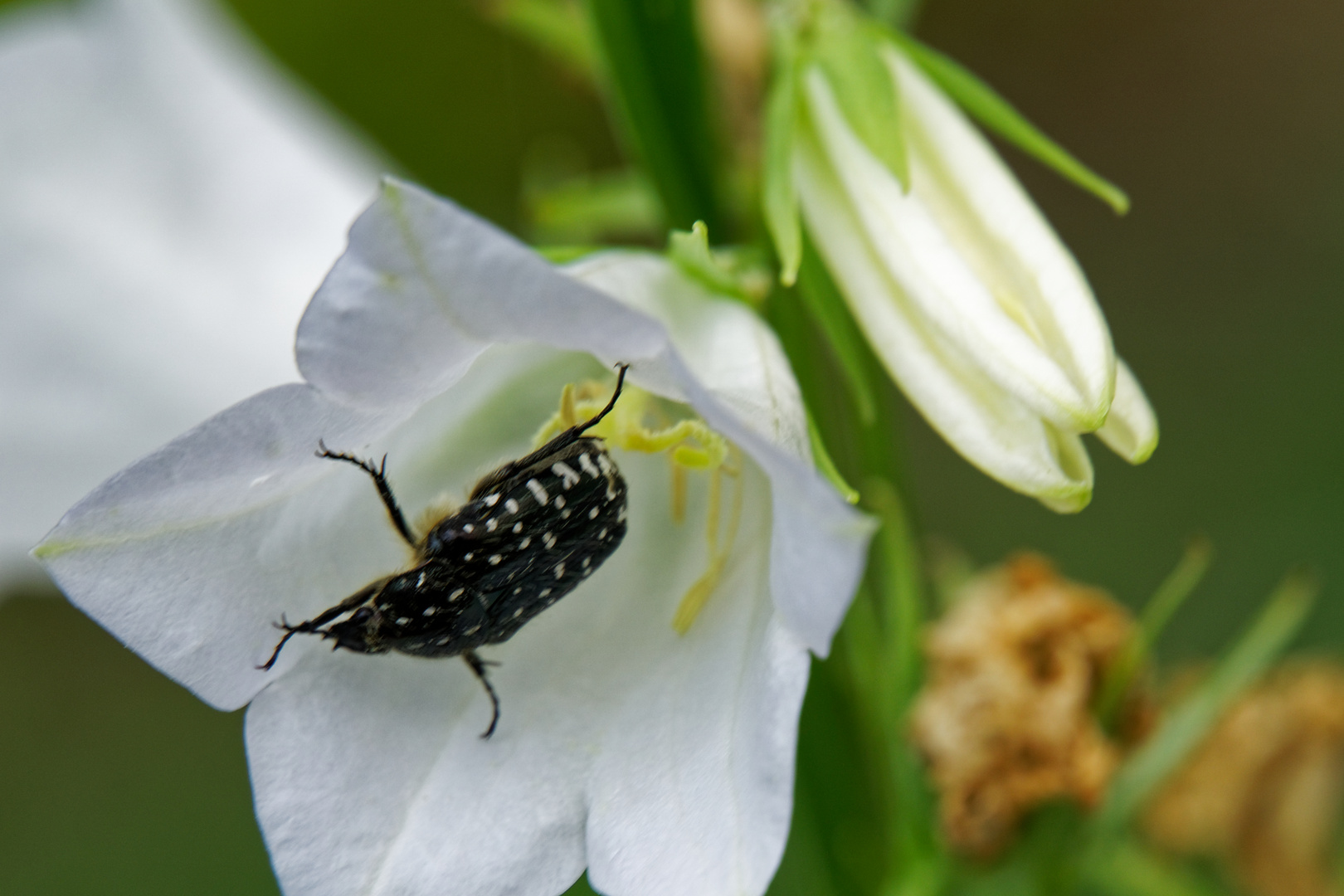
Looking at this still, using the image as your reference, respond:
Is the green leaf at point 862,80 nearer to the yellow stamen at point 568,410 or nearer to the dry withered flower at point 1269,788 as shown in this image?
the yellow stamen at point 568,410

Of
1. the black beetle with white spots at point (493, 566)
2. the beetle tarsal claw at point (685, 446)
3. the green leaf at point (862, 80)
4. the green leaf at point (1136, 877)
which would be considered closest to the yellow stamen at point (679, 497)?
the beetle tarsal claw at point (685, 446)

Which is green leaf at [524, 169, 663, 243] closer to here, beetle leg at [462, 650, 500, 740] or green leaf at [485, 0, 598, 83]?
green leaf at [485, 0, 598, 83]

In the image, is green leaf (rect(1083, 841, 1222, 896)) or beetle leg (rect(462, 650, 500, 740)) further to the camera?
green leaf (rect(1083, 841, 1222, 896))

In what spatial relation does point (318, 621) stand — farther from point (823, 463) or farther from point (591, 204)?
point (591, 204)


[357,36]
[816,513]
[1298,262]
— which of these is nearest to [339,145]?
[816,513]

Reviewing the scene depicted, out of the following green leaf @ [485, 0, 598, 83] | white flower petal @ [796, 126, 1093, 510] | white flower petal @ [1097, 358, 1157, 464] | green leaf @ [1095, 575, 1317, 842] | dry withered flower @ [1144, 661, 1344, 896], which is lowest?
dry withered flower @ [1144, 661, 1344, 896]

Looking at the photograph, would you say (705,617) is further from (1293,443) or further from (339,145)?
(1293,443)

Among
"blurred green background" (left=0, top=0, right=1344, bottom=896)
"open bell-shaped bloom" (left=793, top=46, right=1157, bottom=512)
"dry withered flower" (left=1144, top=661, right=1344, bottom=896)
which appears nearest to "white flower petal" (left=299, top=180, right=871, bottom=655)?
"open bell-shaped bloom" (left=793, top=46, right=1157, bottom=512)
